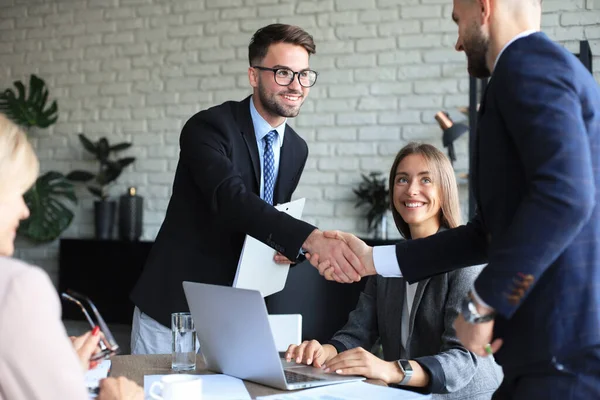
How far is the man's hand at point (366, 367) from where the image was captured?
5.69 feet

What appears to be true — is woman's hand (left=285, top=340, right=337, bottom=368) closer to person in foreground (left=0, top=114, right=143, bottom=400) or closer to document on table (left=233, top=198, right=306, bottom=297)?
document on table (left=233, top=198, right=306, bottom=297)

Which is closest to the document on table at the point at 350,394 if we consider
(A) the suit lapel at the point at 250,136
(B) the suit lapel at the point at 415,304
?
(B) the suit lapel at the point at 415,304

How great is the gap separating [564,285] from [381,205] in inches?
128

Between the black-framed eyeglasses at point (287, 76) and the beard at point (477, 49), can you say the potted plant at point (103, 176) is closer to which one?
the black-framed eyeglasses at point (287, 76)

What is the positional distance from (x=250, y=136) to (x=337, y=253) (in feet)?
1.83

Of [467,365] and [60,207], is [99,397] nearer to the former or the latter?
[467,365]

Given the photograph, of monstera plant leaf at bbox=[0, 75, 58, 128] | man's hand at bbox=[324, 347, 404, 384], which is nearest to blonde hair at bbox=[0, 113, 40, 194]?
man's hand at bbox=[324, 347, 404, 384]

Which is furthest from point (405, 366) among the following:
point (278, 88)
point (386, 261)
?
point (278, 88)

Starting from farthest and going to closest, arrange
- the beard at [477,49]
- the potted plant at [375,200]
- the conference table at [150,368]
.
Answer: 1. the potted plant at [375,200]
2. the conference table at [150,368]
3. the beard at [477,49]

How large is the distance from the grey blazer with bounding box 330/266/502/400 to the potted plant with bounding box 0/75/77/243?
3.34 meters

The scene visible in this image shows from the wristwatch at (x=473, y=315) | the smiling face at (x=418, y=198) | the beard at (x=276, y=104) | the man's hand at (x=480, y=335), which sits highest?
the beard at (x=276, y=104)

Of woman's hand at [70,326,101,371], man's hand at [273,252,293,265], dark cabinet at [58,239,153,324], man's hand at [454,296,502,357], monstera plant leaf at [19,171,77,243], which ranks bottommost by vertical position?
dark cabinet at [58,239,153,324]

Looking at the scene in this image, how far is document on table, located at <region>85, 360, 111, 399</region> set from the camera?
4.77 feet

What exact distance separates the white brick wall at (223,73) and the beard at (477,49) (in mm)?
3052
